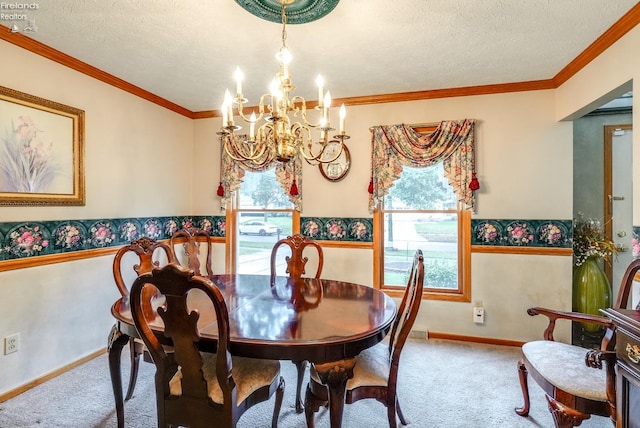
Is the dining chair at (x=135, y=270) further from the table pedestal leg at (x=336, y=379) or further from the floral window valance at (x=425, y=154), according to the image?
the floral window valance at (x=425, y=154)

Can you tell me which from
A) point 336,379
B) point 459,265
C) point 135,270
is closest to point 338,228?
point 459,265

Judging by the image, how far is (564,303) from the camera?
119 inches

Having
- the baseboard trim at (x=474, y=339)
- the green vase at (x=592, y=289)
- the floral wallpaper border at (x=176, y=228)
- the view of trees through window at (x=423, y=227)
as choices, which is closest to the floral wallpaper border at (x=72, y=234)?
the floral wallpaper border at (x=176, y=228)

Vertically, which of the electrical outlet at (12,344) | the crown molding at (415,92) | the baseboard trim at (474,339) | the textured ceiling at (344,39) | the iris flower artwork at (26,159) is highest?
the textured ceiling at (344,39)

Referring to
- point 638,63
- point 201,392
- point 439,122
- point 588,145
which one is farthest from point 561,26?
point 201,392

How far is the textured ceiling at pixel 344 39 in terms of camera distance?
1.94 m

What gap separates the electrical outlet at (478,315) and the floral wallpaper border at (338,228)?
1.18 metres

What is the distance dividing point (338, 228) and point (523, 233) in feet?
5.73

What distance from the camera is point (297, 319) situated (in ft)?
5.54

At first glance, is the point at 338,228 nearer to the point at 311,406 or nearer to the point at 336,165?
the point at 336,165

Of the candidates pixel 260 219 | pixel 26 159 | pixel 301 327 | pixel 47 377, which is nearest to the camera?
pixel 301 327

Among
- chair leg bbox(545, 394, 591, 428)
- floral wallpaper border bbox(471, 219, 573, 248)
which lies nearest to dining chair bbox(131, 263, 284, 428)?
chair leg bbox(545, 394, 591, 428)

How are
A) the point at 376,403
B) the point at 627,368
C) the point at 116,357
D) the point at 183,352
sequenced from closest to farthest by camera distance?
the point at 627,368 → the point at 183,352 → the point at 116,357 → the point at 376,403

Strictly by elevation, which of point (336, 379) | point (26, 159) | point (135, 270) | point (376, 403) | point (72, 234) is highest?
point (26, 159)
